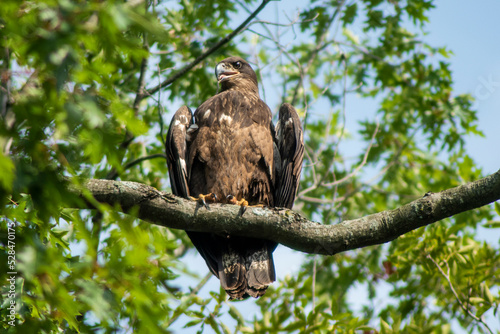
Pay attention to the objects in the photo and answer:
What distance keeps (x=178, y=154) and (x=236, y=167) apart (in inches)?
19.6

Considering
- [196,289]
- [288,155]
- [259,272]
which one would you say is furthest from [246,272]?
[196,289]

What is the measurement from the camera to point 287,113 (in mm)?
4266

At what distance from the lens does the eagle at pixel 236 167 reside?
12.1 ft

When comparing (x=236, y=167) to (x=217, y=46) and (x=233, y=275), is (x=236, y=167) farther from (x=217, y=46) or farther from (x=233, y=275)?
(x=217, y=46)

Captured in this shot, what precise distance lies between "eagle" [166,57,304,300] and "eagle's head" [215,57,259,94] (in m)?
0.47

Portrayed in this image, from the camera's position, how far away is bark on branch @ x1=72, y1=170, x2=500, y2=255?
271 centimetres

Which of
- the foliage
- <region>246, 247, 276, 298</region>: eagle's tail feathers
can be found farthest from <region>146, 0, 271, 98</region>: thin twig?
<region>246, 247, 276, 298</region>: eagle's tail feathers

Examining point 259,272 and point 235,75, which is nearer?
point 259,272

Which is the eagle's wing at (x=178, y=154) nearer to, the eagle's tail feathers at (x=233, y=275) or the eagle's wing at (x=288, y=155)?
the eagle's tail feathers at (x=233, y=275)

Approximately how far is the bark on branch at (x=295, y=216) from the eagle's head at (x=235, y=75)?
198 centimetres

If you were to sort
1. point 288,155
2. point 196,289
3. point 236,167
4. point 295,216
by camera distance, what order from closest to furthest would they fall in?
1. point 295,216
2. point 236,167
3. point 288,155
4. point 196,289

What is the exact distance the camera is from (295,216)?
9.98 feet

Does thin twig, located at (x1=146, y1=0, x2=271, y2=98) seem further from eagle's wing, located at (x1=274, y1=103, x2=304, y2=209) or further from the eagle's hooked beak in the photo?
eagle's wing, located at (x1=274, y1=103, x2=304, y2=209)

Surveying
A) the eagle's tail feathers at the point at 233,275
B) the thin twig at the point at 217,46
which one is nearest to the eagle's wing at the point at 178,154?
the thin twig at the point at 217,46
